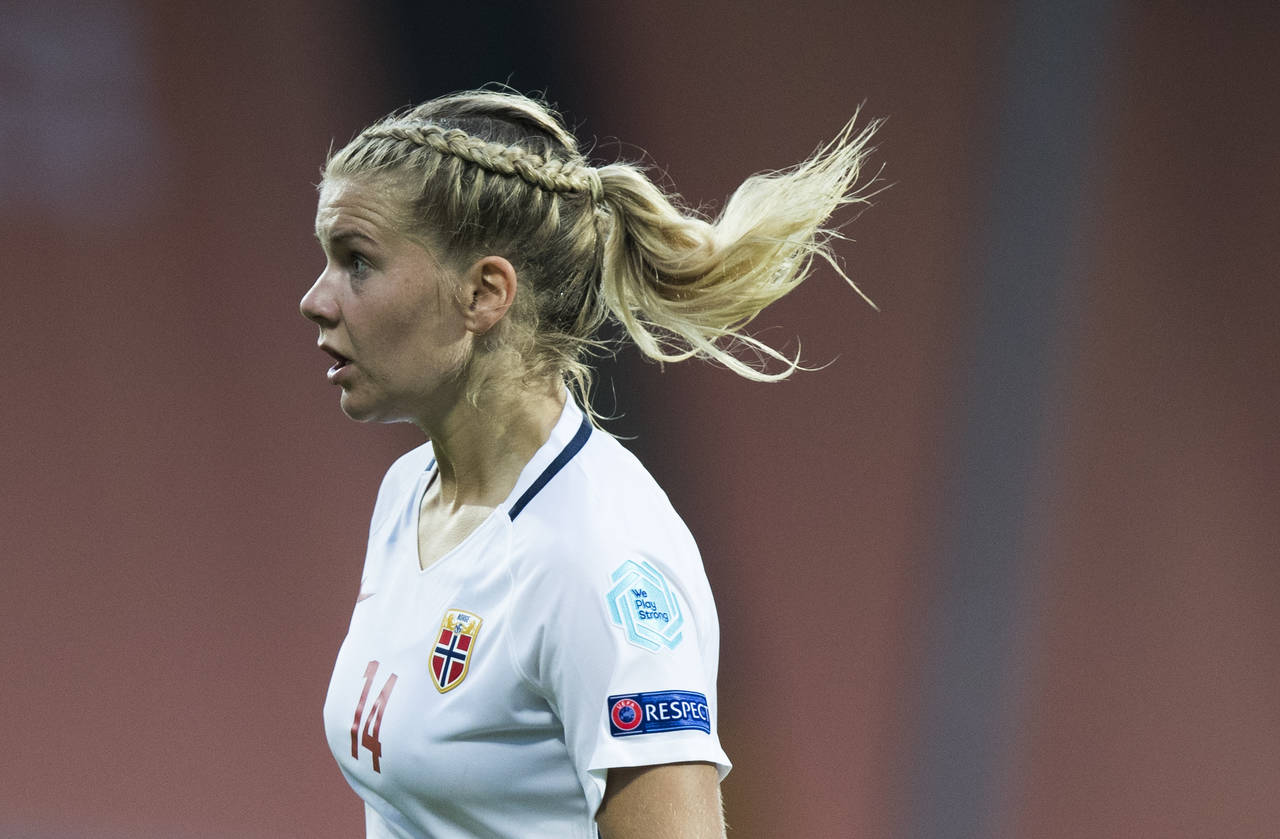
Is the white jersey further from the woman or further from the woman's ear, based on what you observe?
the woman's ear

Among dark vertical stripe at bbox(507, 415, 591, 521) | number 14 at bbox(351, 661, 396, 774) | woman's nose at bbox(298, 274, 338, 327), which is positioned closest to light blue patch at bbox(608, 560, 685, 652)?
dark vertical stripe at bbox(507, 415, 591, 521)

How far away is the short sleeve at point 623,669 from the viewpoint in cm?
90

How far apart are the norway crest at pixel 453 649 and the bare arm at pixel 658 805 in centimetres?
16

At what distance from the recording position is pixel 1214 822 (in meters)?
1.99

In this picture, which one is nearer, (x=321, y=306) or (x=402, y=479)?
(x=321, y=306)

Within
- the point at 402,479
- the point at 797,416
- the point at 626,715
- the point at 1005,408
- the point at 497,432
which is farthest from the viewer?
the point at 797,416

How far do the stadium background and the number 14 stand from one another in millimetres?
1090

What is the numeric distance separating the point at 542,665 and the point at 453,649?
100 millimetres

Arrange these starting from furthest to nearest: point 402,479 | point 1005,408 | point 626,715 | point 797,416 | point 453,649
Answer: point 797,416
point 1005,408
point 402,479
point 453,649
point 626,715

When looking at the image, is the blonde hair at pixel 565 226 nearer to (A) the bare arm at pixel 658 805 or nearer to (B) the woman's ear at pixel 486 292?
(B) the woman's ear at pixel 486 292

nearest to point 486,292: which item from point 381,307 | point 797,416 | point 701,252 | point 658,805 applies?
point 381,307

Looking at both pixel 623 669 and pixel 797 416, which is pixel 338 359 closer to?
pixel 623 669

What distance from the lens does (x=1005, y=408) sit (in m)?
2.03

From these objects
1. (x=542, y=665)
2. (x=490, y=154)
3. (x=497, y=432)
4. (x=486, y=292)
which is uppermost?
(x=490, y=154)
